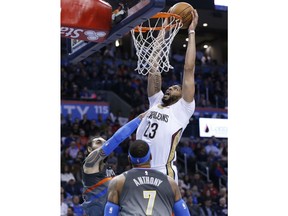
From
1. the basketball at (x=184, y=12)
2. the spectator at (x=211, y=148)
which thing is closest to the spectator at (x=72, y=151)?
the spectator at (x=211, y=148)

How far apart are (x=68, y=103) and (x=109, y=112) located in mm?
1360

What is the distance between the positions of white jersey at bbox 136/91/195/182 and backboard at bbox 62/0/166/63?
87 cm

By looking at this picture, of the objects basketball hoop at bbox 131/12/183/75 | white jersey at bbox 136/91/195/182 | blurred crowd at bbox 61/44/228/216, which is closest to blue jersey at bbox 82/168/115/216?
white jersey at bbox 136/91/195/182

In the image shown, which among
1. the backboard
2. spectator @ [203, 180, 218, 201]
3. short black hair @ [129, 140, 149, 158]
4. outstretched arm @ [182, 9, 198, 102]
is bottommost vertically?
spectator @ [203, 180, 218, 201]

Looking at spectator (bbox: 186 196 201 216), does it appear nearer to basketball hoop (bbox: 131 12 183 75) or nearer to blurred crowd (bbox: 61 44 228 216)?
blurred crowd (bbox: 61 44 228 216)

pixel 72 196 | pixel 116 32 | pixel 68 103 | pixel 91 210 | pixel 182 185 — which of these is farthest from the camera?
pixel 68 103

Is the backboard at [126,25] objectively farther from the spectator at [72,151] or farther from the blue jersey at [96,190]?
the spectator at [72,151]

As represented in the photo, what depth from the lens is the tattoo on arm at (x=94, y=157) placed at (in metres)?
6.32

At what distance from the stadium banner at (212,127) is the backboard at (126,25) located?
11.7m

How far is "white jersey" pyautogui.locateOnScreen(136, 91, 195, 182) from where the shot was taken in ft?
20.3

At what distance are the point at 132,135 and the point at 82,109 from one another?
6.08 feet
